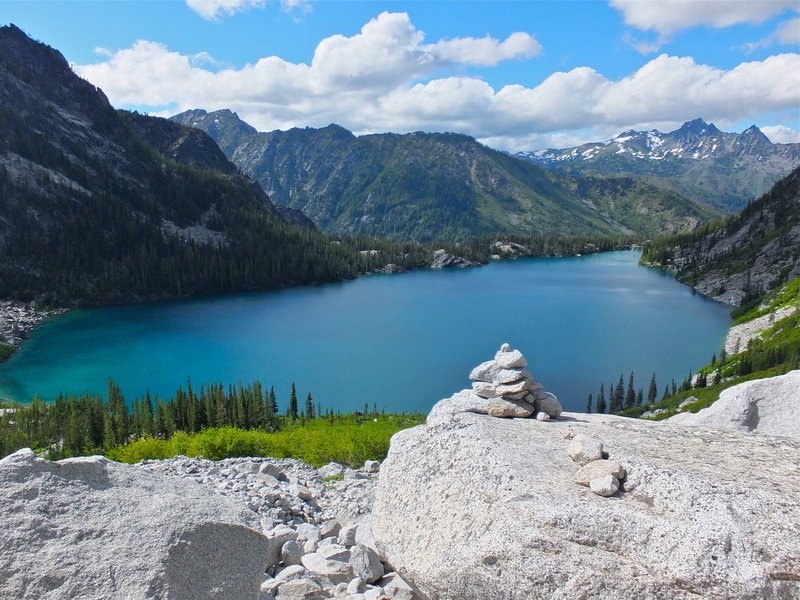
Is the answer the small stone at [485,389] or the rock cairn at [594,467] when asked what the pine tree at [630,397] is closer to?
the small stone at [485,389]

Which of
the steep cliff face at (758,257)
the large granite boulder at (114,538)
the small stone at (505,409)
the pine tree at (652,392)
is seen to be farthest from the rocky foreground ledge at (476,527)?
the steep cliff face at (758,257)

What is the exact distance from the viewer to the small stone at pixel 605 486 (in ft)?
28.9

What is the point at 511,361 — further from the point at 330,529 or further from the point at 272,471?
the point at 272,471

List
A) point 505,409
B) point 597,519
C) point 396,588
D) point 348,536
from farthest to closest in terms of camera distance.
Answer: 1. point 505,409
2. point 348,536
3. point 396,588
4. point 597,519

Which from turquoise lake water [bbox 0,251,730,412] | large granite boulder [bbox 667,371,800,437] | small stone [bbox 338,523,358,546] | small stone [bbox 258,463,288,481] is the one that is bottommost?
turquoise lake water [bbox 0,251,730,412]

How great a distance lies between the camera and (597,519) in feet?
27.1

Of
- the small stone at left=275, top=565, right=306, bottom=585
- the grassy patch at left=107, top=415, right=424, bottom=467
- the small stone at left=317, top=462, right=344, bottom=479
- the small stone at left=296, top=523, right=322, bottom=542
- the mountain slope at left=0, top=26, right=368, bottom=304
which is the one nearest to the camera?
the small stone at left=275, top=565, right=306, bottom=585

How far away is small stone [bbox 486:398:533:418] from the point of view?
13516mm

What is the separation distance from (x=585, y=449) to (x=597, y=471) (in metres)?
0.85

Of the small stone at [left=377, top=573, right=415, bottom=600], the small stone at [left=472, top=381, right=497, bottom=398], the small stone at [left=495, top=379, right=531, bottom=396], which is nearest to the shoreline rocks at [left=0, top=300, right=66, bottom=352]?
the small stone at [left=472, top=381, right=497, bottom=398]

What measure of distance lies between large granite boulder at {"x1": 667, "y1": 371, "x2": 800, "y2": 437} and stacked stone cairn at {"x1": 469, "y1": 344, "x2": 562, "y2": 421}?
18.8 ft

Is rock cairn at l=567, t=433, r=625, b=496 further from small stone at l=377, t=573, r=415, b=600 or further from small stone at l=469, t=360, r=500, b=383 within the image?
small stone at l=469, t=360, r=500, b=383

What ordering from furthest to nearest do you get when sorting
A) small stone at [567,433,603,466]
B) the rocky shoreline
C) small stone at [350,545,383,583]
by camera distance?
the rocky shoreline
small stone at [350,545,383,583]
small stone at [567,433,603,466]

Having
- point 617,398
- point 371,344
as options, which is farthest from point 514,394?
point 371,344
